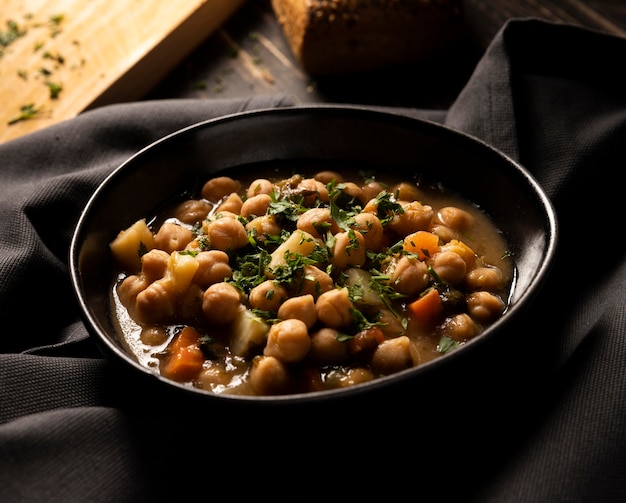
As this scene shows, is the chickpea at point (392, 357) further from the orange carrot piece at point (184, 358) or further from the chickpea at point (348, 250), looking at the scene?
the orange carrot piece at point (184, 358)

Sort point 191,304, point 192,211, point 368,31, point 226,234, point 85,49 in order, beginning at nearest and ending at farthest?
1. point 191,304
2. point 226,234
3. point 192,211
4. point 368,31
5. point 85,49

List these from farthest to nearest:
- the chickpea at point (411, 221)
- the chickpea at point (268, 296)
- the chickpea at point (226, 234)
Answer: the chickpea at point (411, 221)
the chickpea at point (226, 234)
the chickpea at point (268, 296)

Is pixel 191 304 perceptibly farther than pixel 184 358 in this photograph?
Yes

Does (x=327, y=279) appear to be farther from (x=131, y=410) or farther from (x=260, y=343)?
(x=131, y=410)

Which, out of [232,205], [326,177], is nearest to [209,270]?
[232,205]

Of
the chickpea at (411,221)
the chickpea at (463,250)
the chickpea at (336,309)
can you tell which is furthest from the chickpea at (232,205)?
the chickpea at (463,250)

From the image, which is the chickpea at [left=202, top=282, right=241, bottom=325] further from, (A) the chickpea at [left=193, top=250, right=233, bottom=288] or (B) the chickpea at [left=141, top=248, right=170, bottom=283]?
(B) the chickpea at [left=141, top=248, right=170, bottom=283]

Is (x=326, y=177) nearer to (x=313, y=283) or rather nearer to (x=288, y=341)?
(x=313, y=283)

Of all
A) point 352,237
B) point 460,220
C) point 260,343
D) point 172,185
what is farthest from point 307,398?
point 172,185
